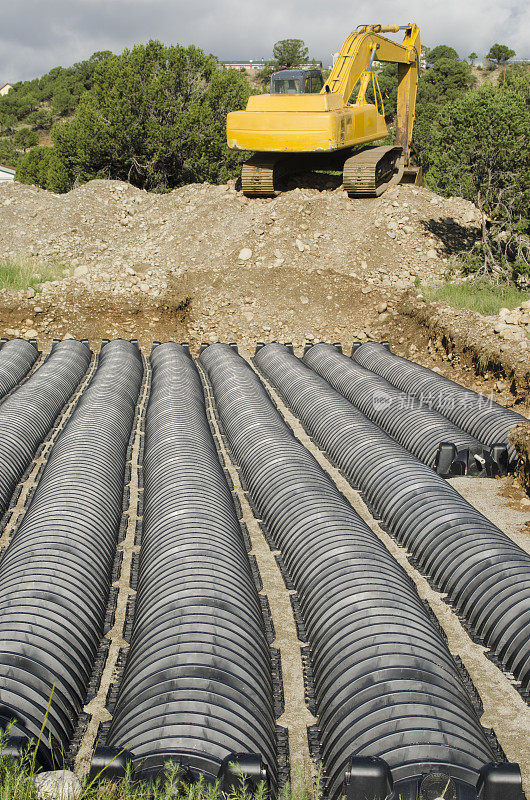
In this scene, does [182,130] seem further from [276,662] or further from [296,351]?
[276,662]

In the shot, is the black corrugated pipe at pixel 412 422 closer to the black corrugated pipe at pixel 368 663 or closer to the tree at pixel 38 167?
the black corrugated pipe at pixel 368 663

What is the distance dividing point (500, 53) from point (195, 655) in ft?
404

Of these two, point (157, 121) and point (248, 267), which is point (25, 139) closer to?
point (157, 121)

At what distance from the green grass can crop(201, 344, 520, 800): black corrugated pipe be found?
11146 mm

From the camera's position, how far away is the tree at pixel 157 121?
116ft

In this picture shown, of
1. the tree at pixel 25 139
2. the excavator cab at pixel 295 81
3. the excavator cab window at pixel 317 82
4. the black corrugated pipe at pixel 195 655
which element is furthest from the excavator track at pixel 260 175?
the tree at pixel 25 139

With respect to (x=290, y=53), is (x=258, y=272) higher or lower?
lower

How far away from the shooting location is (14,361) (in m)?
17.6

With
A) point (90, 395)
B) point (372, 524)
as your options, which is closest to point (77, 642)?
point (372, 524)

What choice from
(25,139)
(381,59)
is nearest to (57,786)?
(381,59)

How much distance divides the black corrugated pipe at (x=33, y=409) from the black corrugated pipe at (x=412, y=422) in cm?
693

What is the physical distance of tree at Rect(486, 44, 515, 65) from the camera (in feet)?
345

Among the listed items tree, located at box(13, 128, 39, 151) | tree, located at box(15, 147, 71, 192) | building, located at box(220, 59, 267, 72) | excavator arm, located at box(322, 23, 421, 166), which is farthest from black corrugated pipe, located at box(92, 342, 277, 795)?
building, located at box(220, 59, 267, 72)

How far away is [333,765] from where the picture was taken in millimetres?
5398
